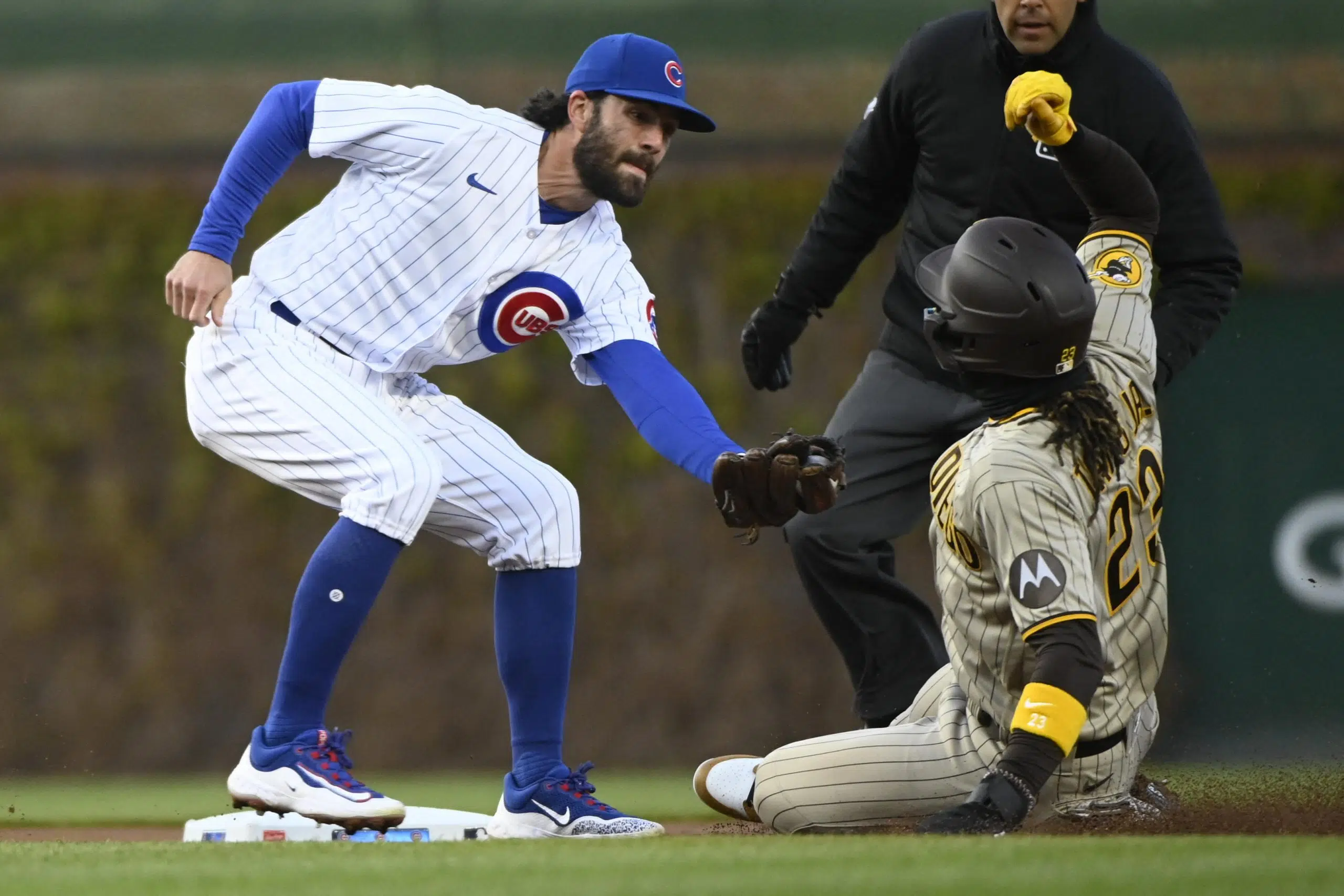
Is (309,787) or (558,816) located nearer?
(309,787)

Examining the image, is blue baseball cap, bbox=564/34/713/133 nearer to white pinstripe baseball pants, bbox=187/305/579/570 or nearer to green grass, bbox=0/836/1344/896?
white pinstripe baseball pants, bbox=187/305/579/570

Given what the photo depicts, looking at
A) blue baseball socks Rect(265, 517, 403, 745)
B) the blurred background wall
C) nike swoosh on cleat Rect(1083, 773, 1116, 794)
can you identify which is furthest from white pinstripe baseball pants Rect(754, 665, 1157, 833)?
the blurred background wall

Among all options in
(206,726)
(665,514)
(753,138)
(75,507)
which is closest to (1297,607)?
(665,514)

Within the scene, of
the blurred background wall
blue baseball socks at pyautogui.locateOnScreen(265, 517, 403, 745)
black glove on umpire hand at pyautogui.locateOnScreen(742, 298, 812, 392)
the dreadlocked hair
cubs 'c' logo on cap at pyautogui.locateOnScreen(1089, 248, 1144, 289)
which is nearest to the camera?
the dreadlocked hair

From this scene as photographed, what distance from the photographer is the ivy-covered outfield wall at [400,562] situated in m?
6.36

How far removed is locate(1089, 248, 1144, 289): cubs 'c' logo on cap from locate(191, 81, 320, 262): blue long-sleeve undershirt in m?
1.51

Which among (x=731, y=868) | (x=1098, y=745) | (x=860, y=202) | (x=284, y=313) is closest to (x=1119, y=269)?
(x=1098, y=745)

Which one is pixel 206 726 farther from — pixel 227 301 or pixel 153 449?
pixel 227 301

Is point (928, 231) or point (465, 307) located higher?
point (928, 231)

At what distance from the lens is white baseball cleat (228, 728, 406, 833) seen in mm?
2928

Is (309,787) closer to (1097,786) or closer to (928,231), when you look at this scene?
(1097,786)

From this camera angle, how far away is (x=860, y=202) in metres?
3.78

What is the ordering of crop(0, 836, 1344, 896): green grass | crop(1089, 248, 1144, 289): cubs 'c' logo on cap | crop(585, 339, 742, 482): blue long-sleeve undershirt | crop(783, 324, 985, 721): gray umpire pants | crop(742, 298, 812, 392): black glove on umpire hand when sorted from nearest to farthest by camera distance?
crop(0, 836, 1344, 896): green grass
crop(1089, 248, 1144, 289): cubs 'c' logo on cap
crop(585, 339, 742, 482): blue long-sleeve undershirt
crop(783, 324, 985, 721): gray umpire pants
crop(742, 298, 812, 392): black glove on umpire hand

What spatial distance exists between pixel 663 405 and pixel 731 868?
1.26 m
